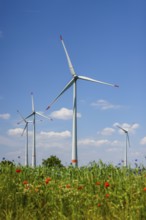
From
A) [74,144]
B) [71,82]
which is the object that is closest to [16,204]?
[74,144]

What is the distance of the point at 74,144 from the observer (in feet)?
105

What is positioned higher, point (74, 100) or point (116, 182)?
point (74, 100)

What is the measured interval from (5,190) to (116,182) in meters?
3.54

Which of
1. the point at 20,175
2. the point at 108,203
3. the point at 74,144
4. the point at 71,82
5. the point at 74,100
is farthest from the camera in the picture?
the point at 71,82

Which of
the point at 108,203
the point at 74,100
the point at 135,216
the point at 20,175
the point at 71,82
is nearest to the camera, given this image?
the point at 135,216

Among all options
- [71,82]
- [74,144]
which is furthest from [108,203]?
[71,82]

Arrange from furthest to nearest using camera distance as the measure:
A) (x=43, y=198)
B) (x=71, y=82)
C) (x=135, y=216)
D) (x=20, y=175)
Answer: (x=71, y=82) → (x=20, y=175) → (x=43, y=198) → (x=135, y=216)

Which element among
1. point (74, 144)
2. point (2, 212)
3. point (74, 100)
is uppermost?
point (74, 100)

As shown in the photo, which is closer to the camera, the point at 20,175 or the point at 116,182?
the point at 116,182

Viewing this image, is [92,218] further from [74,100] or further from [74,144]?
[74,100]

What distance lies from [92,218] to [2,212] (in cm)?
284

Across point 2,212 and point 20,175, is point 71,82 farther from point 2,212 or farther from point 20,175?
point 2,212

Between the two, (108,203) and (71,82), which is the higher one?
(71,82)

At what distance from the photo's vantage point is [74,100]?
34.7m
